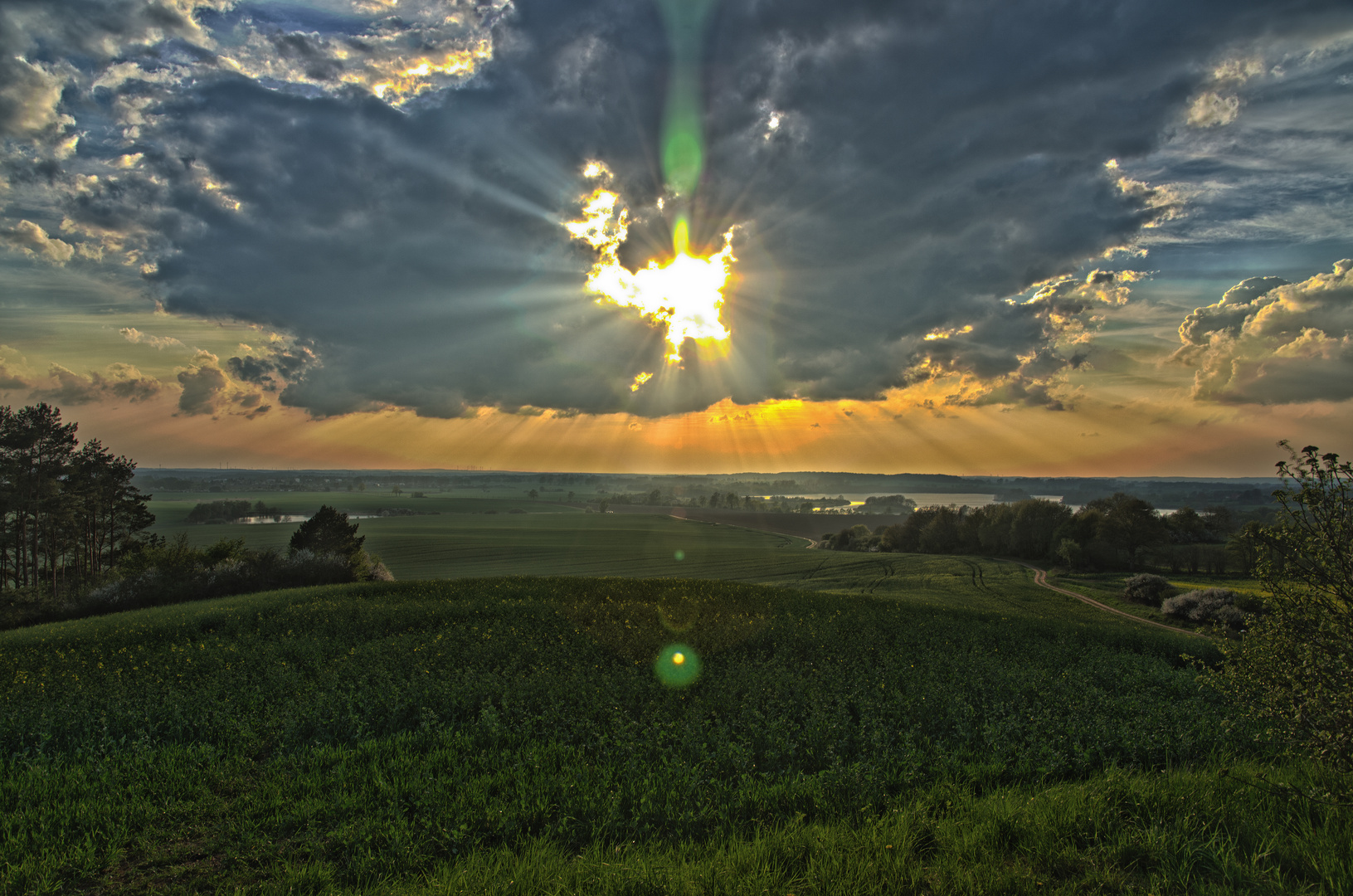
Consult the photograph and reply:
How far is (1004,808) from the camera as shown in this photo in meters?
5.92

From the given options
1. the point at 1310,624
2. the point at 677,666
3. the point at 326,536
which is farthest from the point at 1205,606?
the point at 326,536

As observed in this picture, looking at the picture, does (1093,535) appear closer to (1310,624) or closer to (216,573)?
(1310,624)

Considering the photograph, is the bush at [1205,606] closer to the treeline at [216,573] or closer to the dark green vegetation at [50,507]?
the treeline at [216,573]

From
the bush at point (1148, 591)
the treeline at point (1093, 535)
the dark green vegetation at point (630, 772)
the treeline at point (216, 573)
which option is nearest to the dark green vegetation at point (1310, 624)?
the dark green vegetation at point (630, 772)

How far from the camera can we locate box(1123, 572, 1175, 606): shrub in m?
49.3

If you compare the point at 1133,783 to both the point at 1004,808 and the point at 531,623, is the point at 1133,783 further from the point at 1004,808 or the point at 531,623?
the point at 531,623

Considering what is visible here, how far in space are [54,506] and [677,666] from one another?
4908 centimetres

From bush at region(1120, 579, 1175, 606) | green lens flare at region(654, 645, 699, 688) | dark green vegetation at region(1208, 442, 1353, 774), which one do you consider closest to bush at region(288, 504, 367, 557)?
green lens flare at region(654, 645, 699, 688)

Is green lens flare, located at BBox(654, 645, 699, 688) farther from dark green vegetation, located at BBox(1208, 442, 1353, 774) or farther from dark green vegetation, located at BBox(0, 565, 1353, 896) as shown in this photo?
dark green vegetation, located at BBox(1208, 442, 1353, 774)

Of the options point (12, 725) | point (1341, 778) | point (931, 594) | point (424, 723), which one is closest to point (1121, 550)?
point (931, 594)

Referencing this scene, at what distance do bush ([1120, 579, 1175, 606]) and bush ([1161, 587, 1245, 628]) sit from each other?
25.7 feet

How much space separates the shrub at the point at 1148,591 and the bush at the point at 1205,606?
784cm

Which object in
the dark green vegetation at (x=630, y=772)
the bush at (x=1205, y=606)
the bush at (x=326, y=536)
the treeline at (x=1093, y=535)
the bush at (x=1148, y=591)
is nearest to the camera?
the dark green vegetation at (x=630, y=772)

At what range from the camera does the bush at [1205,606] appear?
32.2 meters
